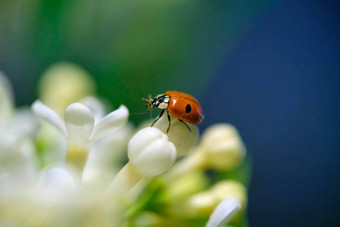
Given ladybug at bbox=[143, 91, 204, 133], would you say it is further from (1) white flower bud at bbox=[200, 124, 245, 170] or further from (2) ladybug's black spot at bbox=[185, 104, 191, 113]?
(1) white flower bud at bbox=[200, 124, 245, 170]

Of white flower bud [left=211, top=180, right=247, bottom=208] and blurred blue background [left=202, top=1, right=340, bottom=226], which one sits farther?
blurred blue background [left=202, top=1, right=340, bottom=226]

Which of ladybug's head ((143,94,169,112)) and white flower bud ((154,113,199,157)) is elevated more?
ladybug's head ((143,94,169,112))

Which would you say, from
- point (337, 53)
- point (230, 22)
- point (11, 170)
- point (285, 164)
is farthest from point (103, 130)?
point (285, 164)

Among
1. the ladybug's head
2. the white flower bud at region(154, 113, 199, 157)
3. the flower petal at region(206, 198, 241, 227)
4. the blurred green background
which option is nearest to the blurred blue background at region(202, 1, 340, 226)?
the blurred green background

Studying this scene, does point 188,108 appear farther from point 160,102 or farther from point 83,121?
point 83,121

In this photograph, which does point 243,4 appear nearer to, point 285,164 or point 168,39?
point 168,39

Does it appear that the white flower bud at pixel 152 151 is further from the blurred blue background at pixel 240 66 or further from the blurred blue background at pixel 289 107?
the blurred blue background at pixel 289 107
